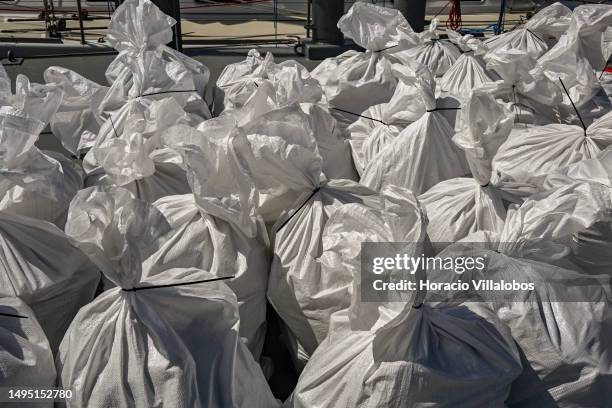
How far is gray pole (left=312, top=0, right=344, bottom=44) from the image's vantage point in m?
5.68

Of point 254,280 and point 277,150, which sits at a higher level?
point 277,150

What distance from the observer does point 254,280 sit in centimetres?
220

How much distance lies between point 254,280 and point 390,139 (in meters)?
1.19

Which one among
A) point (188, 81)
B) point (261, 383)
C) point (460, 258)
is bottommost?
point (261, 383)

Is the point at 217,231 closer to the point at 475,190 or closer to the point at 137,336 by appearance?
the point at 137,336

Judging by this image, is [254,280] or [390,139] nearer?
[254,280]

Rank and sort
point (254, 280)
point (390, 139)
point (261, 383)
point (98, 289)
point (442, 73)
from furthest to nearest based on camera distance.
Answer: point (442, 73) < point (390, 139) < point (98, 289) < point (254, 280) < point (261, 383)

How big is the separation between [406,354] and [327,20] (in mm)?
4678

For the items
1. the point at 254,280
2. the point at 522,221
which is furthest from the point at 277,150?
the point at 522,221

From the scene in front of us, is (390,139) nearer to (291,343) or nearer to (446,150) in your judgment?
(446,150)

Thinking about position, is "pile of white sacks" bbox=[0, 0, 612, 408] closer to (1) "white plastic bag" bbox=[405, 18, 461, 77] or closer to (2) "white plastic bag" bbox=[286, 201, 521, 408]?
(2) "white plastic bag" bbox=[286, 201, 521, 408]

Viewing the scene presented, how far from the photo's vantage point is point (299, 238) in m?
2.24

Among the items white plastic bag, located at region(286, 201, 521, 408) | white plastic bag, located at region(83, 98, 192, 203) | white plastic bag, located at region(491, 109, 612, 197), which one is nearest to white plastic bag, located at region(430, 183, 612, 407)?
white plastic bag, located at region(286, 201, 521, 408)

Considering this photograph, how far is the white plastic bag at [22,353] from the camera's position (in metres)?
1.57
